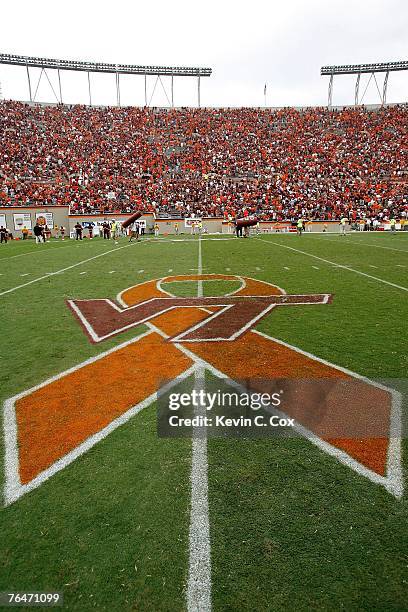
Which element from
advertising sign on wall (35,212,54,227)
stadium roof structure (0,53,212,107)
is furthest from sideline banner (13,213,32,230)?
stadium roof structure (0,53,212,107)

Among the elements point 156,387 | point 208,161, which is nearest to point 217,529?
point 156,387

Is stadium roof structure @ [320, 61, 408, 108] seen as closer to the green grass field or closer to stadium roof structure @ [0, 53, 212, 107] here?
stadium roof structure @ [0, 53, 212, 107]

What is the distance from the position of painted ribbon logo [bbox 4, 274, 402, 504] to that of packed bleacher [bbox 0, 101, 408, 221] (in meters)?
35.3

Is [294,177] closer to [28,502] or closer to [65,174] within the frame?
[65,174]

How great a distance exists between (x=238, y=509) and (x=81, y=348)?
426 cm

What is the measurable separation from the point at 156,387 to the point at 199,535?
2.39 meters

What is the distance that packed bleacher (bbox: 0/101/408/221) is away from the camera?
139ft

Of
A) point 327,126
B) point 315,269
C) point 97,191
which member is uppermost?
point 327,126

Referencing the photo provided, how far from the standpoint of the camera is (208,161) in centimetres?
4859


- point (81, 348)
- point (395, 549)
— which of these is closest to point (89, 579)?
point (395, 549)

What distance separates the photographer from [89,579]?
97.7 inches

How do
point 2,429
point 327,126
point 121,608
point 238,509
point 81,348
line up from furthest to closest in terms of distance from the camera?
point 327,126, point 81,348, point 2,429, point 238,509, point 121,608

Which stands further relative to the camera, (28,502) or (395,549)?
(28,502)

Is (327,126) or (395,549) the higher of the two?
(327,126)
